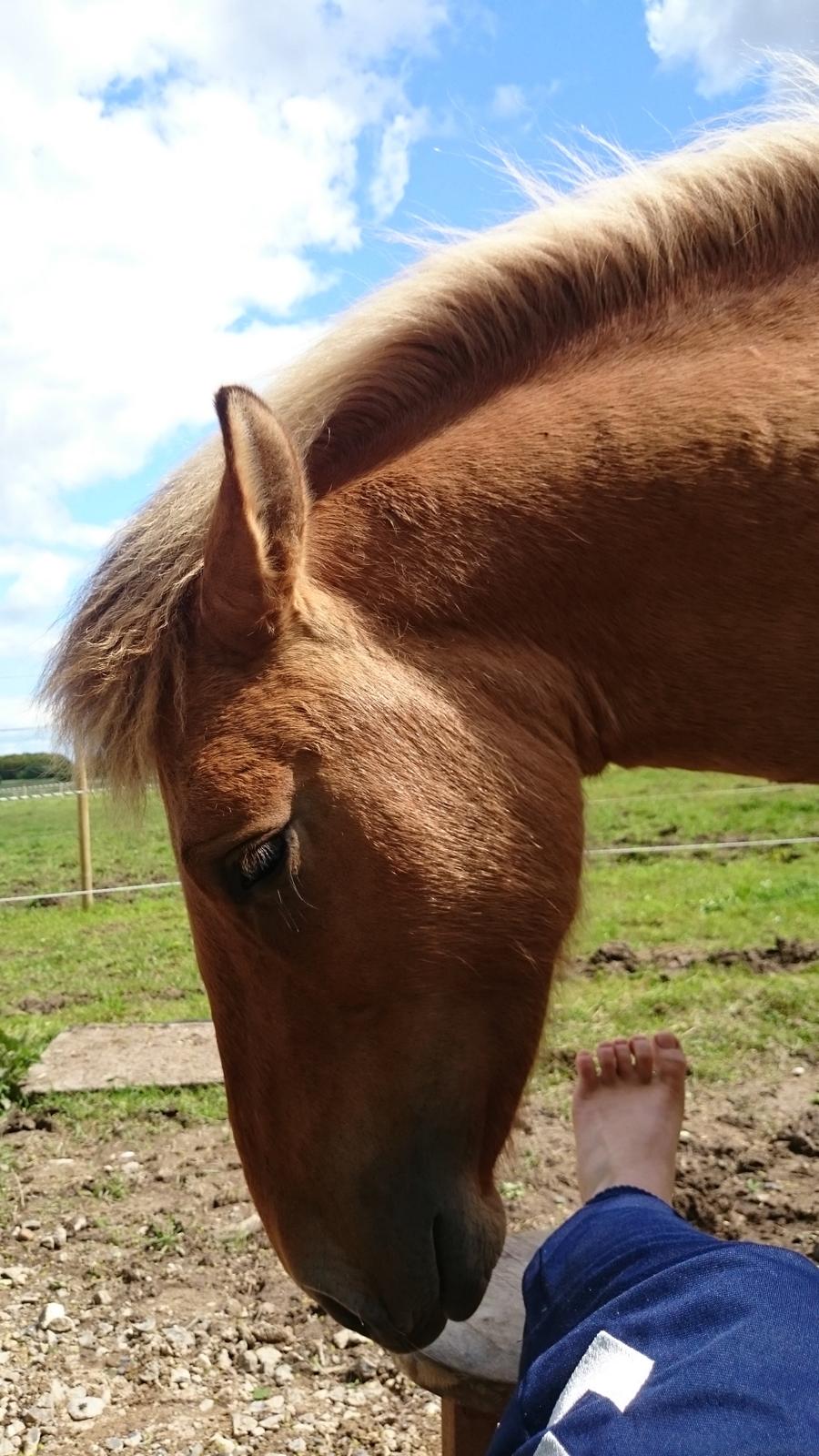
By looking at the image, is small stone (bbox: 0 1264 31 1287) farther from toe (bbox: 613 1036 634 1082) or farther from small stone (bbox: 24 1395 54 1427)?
toe (bbox: 613 1036 634 1082)

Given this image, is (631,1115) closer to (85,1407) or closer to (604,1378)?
(604,1378)

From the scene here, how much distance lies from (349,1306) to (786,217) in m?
2.16

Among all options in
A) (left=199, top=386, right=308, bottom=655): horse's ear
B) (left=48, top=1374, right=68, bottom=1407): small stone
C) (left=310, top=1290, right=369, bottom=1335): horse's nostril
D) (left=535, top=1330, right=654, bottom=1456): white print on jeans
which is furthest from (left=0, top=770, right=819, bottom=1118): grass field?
(left=48, top=1374, right=68, bottom=1407): small stone

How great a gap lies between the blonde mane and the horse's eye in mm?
349

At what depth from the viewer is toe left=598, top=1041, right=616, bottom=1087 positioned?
249 centimetres

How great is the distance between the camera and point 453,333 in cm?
215

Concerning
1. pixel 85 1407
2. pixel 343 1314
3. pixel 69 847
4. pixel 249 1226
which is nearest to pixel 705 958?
pixel 249 1226

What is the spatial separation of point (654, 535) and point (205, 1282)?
2.82 m

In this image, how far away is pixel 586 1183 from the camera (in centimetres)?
224

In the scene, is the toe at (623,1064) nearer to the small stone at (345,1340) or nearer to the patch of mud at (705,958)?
the small stone at (345,1340)

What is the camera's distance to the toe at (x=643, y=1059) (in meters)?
2.47

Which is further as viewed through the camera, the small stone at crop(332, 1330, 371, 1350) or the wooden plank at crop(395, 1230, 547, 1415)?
the small stone at crop(332, 1330, 371, 1350)

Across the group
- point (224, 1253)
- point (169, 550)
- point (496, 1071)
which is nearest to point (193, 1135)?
point (224, 1253)

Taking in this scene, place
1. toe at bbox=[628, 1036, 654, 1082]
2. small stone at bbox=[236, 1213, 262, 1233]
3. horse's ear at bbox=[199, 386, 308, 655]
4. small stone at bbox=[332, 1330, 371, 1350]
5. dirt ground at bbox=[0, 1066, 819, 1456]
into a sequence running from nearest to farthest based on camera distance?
horse's ear at bbox=[199, 386, 308, 655] < toe at bbox=[628, 1036, 654, 1082] < dirt ground at bbox=[0, 1066, 819, 1456] < small stone at bbox=[332, 1330, 371, 1350] < small stone at bbox=[236, 1213, 262, 1233]
